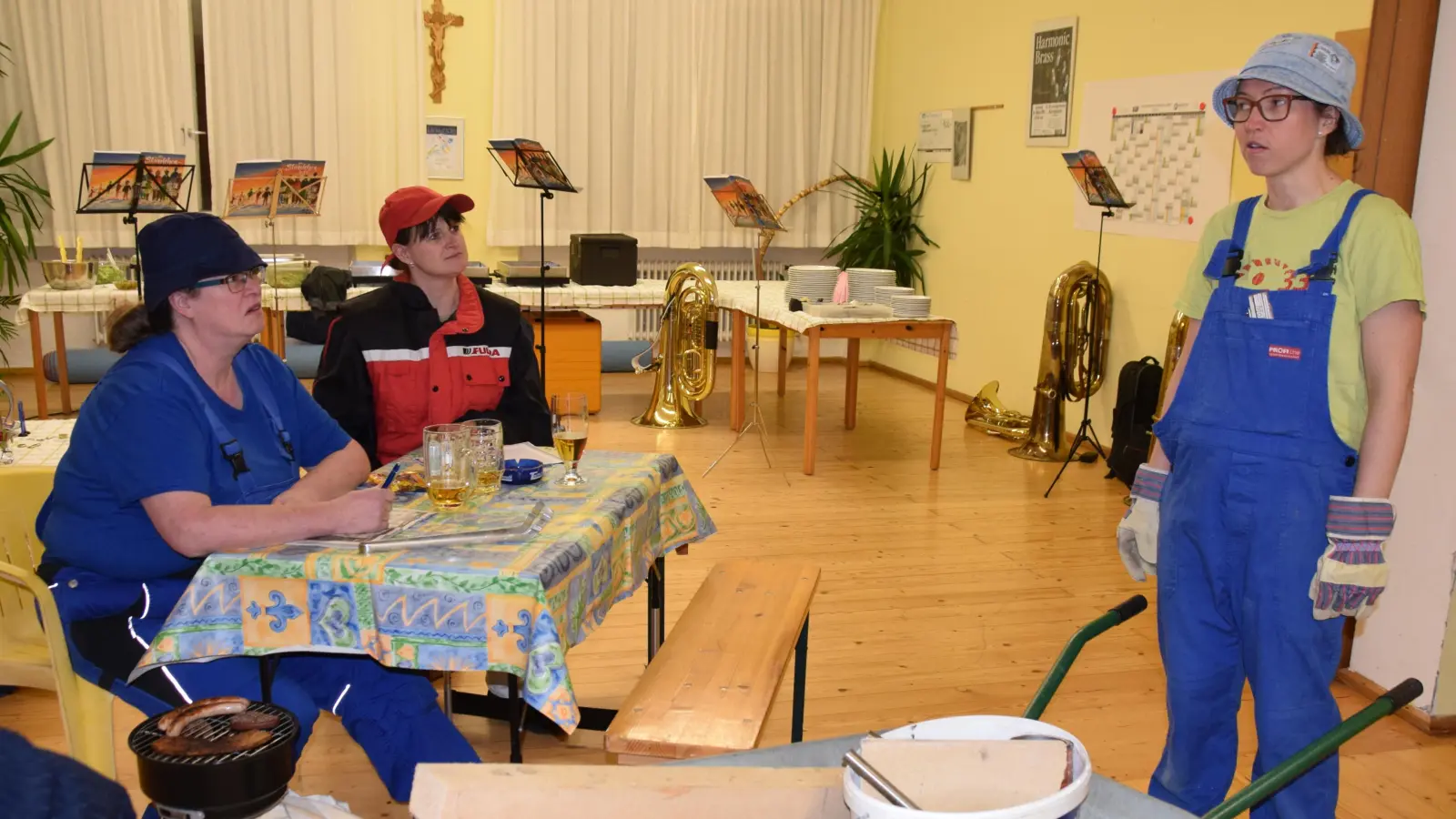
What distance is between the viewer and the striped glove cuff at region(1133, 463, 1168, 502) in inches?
98.4

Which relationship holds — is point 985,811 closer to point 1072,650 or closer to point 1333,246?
point 1072,650

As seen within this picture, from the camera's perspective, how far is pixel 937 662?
12.2 feet

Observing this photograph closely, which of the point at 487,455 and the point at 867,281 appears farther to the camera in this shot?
the point at 867,281

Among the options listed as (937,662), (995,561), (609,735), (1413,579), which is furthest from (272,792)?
(995,561)

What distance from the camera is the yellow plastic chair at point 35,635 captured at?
2.23 m

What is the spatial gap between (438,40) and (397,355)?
574 centimetres

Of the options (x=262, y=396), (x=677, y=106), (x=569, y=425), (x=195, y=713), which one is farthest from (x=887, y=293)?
(x=195, y=713)

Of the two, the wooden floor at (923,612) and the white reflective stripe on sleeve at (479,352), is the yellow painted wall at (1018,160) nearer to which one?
the wooden floor at (923,612)

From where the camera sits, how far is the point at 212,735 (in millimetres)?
1501

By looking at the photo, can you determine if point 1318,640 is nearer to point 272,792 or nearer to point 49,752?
point 272,792

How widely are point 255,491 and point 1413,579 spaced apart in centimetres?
296

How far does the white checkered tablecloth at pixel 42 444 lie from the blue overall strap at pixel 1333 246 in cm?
268

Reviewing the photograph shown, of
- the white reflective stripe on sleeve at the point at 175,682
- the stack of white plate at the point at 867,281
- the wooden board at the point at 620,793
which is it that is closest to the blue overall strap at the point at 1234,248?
the wooden board at the point at 620,793

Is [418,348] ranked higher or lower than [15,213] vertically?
lower
